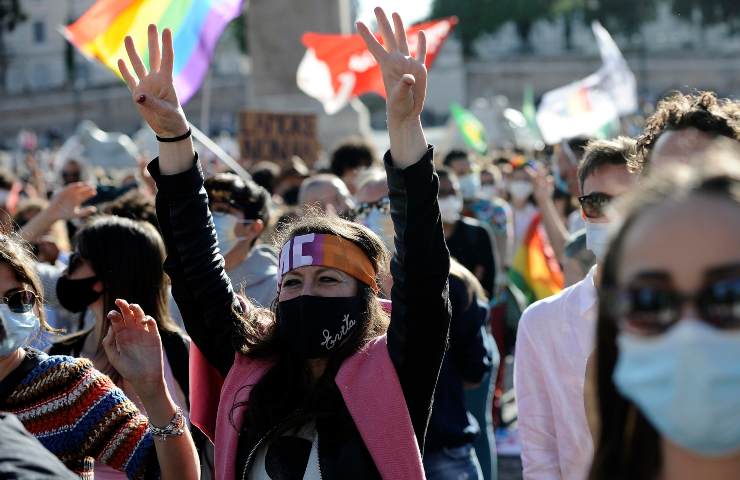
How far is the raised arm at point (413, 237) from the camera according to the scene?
2656mm

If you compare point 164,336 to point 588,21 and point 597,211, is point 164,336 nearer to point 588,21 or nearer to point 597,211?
point 597,211

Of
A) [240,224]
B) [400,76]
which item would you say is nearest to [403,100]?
[400,76]

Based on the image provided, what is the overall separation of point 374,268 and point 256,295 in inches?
66.2

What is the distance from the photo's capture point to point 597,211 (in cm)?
334

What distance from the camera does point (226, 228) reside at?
486 centimetres

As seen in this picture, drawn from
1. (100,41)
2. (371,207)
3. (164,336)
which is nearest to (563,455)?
(164,336)

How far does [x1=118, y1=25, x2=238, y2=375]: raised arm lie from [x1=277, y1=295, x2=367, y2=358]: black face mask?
0.22m

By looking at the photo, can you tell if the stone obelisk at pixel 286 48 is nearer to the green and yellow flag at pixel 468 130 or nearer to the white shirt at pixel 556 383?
the green and yellow flag at pixel 468 130

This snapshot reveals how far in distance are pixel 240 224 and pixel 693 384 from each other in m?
3.51

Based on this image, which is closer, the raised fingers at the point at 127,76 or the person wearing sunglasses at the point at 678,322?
the person wearing sunglasses at the point at 678,322

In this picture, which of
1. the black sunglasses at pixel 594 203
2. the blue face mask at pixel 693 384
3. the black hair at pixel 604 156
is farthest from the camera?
the black hair at pixel 604 156

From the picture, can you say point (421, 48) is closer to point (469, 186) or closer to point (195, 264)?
point (195, 264)

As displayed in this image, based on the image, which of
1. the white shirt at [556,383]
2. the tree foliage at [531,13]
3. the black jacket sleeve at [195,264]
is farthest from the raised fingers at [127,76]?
the tree foliage at [531,13]

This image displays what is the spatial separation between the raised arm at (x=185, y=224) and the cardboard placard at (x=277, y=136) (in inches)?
405
